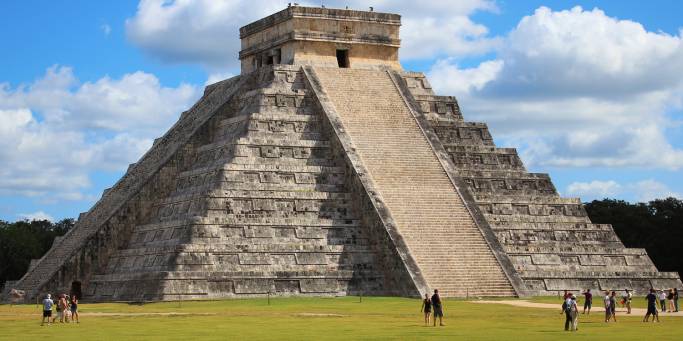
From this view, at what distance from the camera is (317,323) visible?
93.4 ft

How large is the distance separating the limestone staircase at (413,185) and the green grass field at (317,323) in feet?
6.35

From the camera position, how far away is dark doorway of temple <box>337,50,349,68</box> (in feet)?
148

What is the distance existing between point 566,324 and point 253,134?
52.1 ft

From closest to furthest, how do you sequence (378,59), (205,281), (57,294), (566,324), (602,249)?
(566,324) → (205,281) → (57,294) → (602,249) → (378,59)

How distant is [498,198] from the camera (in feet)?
138

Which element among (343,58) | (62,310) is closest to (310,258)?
(62,310)

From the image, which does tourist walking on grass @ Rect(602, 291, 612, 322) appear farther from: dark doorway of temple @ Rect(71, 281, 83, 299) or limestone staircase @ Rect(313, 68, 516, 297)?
dark doorway of temple @ Rect(71, 281, 83, 299)

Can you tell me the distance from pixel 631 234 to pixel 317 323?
37.9 m

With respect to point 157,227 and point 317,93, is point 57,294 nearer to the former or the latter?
point 157,227

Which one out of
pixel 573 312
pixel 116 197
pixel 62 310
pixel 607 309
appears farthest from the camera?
pixel 116 197

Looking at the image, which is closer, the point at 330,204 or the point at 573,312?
the point at 573,312

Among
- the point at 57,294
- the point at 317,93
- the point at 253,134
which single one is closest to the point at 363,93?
the point at 317,93

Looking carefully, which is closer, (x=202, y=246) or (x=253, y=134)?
(x=202, y=246)

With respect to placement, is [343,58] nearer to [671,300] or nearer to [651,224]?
[671,300]
